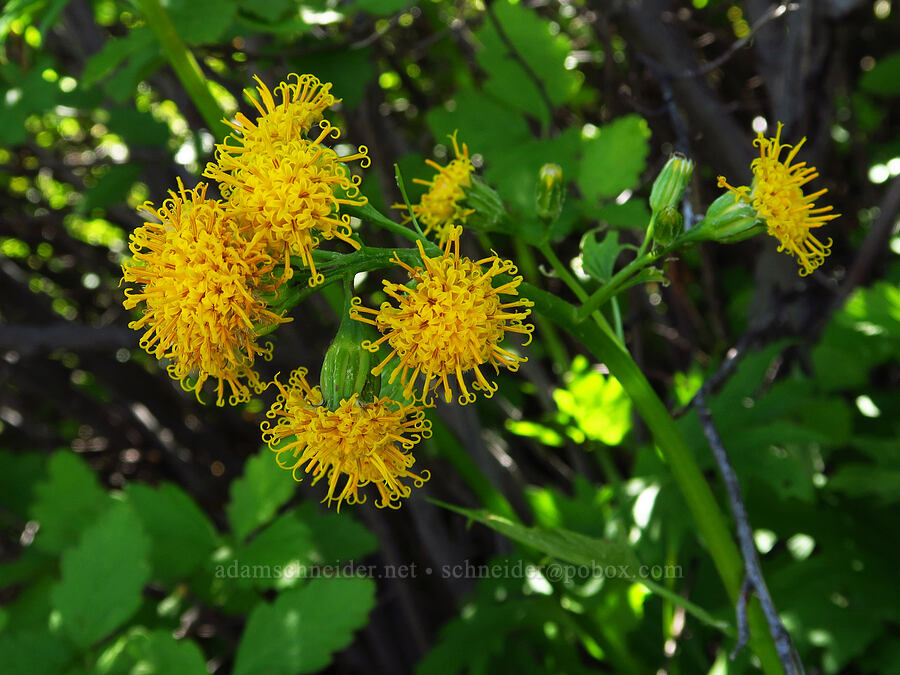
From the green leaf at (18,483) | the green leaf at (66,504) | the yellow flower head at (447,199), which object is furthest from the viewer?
the green leaf at (18,483)

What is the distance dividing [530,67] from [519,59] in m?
0.03

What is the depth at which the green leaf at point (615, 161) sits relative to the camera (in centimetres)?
154

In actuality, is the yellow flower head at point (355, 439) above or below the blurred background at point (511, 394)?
above

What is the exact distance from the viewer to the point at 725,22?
3.15 meters

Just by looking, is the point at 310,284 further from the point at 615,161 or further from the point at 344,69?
the point at 344,69

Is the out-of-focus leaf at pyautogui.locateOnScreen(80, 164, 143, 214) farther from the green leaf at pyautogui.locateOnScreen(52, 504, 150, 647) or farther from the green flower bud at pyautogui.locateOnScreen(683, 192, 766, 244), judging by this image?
the green flower bud at pyautogui.locateOnScreen(683, 192, 766, 244)

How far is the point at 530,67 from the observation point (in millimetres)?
1755

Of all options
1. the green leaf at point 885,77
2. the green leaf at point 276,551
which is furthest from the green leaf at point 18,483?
the green leaf at point 885,77

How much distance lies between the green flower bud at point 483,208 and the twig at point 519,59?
0.61 metres

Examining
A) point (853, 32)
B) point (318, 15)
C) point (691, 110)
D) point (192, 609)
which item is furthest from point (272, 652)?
point (853, 32)

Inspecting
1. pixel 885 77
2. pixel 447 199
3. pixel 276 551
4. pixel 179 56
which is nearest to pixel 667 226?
pixel 447 199

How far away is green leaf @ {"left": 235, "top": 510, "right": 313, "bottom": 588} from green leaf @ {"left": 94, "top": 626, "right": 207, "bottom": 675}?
9.3 inches

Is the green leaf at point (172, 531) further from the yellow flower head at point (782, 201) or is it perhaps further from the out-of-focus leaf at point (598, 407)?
the yellow flower head at point (782, 201)

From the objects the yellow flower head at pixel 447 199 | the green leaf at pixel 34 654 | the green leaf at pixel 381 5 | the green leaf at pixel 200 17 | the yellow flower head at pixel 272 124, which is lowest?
the green leaf at pixel 34 654
